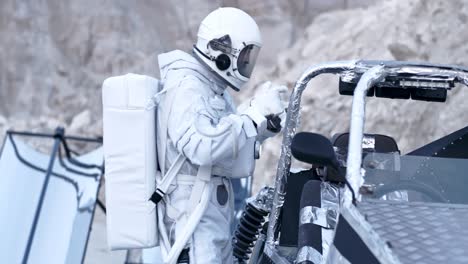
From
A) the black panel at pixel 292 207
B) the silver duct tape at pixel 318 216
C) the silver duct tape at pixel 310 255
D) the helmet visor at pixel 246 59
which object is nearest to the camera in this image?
the silver duct tape at pixel 310 255

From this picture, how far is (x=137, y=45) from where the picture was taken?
1866cm

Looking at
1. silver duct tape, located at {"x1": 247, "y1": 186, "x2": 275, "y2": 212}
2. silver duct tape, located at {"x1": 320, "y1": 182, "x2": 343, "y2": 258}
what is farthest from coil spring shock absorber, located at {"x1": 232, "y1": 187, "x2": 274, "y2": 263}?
silver duct tape, located at {"x1": 320, "y1": 182, "x2": 343, "y2": 258}

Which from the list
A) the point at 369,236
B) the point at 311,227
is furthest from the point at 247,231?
the point at 369,236

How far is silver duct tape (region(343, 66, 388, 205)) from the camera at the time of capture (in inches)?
139

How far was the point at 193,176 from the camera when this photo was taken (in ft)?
15.6

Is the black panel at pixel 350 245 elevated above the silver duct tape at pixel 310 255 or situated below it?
above

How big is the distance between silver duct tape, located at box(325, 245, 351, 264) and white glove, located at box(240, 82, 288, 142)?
1.13 meters

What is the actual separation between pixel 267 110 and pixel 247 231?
639 mm

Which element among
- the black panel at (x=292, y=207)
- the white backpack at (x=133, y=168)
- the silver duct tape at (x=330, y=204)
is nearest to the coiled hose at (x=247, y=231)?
the black panel at (x=292, y=207)

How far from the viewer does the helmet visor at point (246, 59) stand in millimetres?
4875

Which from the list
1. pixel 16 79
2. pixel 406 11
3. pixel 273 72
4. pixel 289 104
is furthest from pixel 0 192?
pixel 16 79

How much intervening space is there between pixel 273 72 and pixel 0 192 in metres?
8.85

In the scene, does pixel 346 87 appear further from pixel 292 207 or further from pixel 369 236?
pixel 369 236

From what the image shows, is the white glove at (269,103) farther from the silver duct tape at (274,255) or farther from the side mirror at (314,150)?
the side mirror at (314,150)
